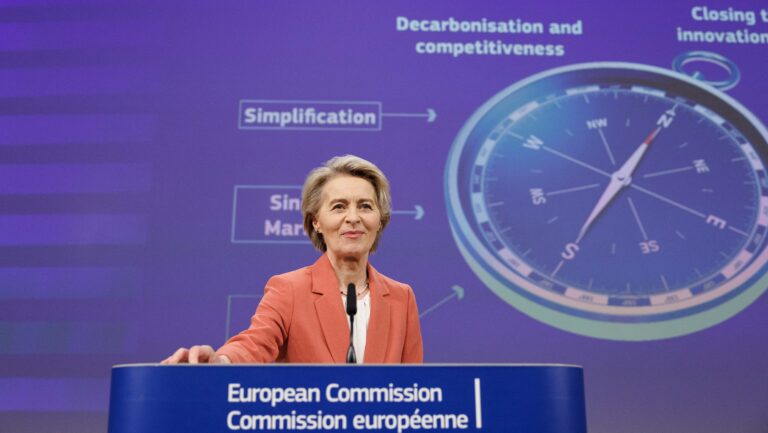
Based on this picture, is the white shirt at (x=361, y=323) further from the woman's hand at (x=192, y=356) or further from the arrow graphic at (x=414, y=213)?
the arrow graphic at (x=414, y=213)

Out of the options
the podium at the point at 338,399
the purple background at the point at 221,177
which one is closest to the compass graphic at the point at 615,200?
the purple background at the point at 221,177

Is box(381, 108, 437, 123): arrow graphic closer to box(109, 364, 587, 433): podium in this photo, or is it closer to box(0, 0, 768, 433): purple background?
box(0, 0, 768, 433): purple background

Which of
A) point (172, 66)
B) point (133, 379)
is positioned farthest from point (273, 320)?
point (172, 66)

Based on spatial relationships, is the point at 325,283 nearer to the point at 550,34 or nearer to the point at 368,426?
the point at 368,426

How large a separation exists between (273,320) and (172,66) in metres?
1.50

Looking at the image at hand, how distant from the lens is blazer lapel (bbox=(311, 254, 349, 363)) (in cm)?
125

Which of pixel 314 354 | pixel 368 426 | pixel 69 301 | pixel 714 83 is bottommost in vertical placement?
pixel 368 426

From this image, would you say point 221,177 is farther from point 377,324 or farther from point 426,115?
point 377,324

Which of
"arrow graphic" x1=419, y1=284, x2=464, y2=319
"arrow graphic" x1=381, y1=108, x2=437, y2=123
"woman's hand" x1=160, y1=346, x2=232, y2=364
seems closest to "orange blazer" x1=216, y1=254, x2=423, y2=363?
"woman's hand" x1=160, y1=346, x2=232, y2=364

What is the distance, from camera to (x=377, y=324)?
1.31 meters

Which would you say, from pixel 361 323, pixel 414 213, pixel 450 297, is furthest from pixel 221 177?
pixel 361 323

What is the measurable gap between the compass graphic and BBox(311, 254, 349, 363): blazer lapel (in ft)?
3.30

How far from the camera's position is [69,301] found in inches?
85.3

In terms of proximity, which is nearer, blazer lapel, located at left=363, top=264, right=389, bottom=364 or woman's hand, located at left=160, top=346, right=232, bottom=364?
woman's hand, located at left=160, top=346, right=232, bottom=364
